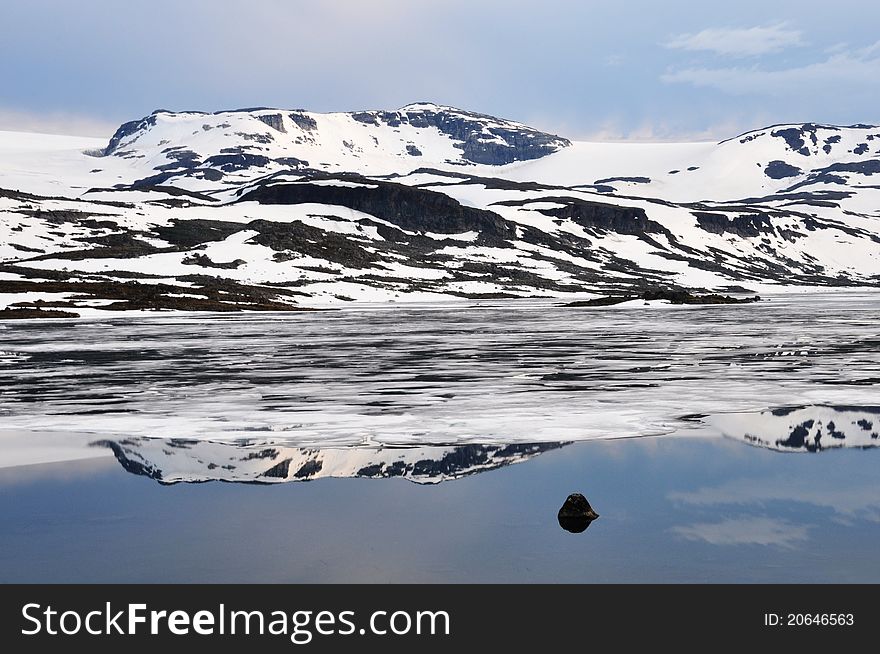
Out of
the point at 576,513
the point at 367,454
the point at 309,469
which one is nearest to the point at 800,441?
the point at 576,513

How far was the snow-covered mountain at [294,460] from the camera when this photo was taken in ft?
51.2

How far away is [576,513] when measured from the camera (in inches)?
497

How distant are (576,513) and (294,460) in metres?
6.11

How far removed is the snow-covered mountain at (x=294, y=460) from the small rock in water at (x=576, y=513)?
114 inches

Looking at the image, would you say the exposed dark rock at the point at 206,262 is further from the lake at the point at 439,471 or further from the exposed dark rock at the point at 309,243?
the lake at the point at 439,471

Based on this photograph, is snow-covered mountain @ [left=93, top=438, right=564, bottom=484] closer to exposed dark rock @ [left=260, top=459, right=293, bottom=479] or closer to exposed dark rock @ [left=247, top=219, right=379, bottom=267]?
exposed dark rock @ [left=260, top=459, right=293, bottom=479]

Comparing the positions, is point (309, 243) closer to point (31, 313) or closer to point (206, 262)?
point (206, 262)

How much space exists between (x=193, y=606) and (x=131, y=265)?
141213 mm

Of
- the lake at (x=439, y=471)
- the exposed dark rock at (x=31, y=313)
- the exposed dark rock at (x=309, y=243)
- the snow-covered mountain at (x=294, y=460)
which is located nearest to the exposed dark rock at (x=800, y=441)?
the lake at (x=439, y=471)

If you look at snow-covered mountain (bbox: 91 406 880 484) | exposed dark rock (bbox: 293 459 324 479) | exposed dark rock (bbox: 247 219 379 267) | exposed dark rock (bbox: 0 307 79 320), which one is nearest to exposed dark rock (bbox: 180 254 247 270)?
exposed dark rock (bbox: 247 219 379 267)

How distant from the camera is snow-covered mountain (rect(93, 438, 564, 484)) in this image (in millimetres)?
15617

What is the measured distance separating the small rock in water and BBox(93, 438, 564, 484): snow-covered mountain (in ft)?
9.52

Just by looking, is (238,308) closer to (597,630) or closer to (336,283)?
(336,283)

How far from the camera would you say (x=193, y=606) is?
935 centimetres
